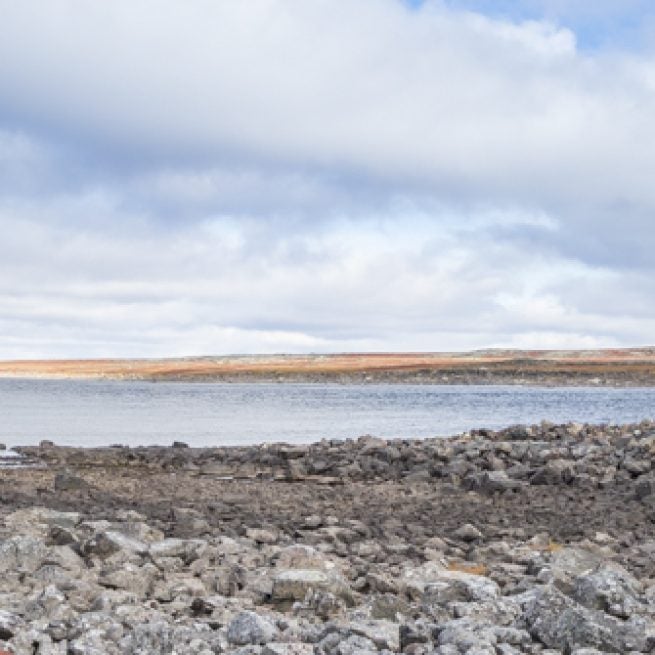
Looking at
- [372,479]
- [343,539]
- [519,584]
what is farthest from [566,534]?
[372,479]

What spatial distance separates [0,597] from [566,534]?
729 centimetres

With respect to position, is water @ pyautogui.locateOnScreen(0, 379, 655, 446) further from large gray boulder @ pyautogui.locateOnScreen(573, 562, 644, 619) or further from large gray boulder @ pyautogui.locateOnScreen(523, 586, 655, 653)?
large gray boulder @ pyautogui.locateOnScreen(523, 586, 655, 653)

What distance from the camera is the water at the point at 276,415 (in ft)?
115

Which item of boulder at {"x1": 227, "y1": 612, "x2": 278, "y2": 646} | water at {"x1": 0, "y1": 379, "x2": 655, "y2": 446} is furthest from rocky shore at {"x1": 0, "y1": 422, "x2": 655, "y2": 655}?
water at {"x1": 0, "y1": 379, "x2": 655, "y2": 446}

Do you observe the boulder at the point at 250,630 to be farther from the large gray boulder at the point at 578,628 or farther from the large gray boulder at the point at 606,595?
the large gray boulder at the point at 606,595

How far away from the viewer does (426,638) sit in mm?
8078

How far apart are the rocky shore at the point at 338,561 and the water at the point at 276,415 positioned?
13.9 meters

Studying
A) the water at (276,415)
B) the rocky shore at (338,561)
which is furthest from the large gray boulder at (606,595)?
the water at (276,415)

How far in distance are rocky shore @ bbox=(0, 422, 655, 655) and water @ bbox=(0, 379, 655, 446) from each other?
13.9 metres

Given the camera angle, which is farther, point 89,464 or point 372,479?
point 89,464

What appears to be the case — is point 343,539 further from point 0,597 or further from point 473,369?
point 473,369

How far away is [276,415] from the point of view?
151 ft

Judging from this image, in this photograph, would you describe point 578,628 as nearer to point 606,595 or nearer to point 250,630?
point 606,595

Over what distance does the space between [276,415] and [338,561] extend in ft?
116
